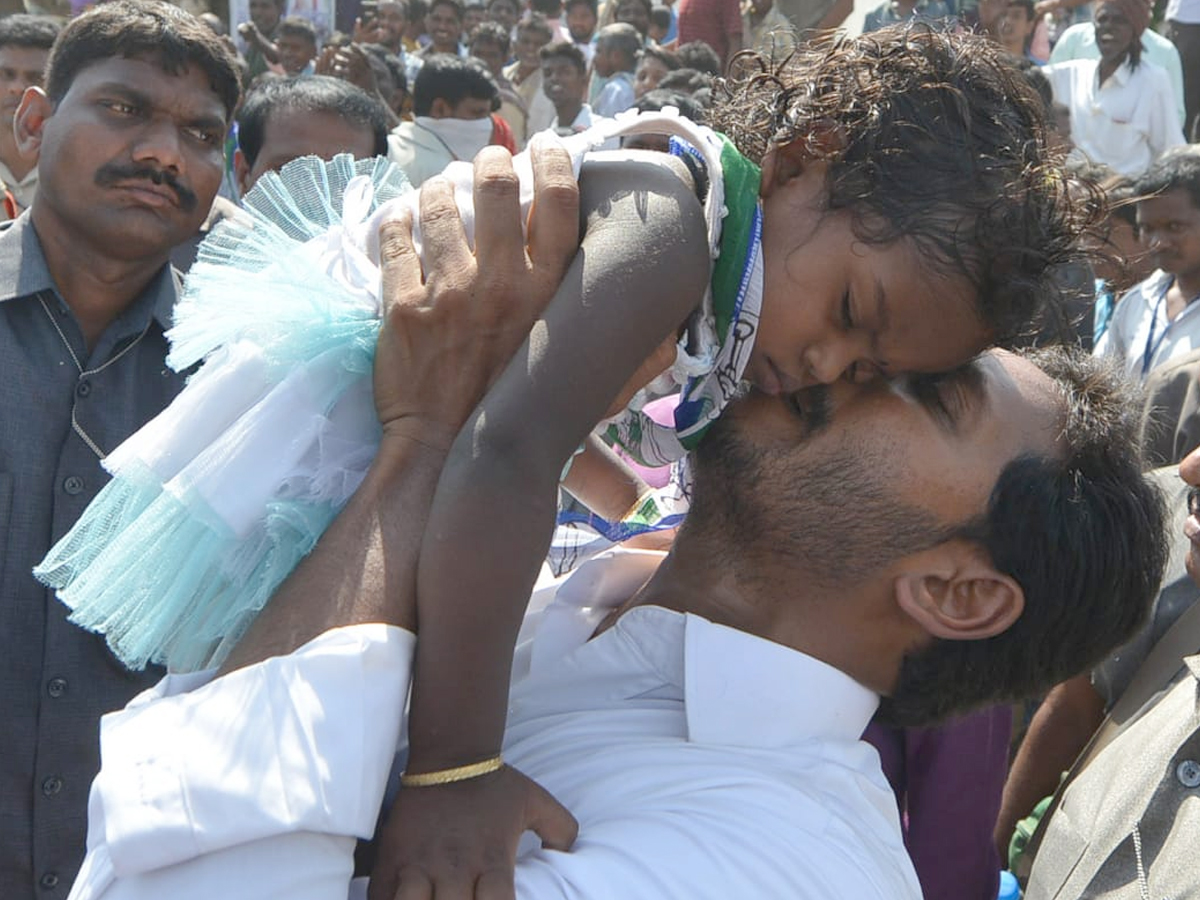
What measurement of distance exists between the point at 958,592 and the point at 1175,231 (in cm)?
445

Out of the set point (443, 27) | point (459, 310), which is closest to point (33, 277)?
point (459, 310)

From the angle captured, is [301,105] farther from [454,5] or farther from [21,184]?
[454,5]

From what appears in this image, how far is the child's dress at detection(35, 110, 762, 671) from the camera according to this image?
1.78m

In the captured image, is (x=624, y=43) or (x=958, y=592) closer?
(x=958, y=592)

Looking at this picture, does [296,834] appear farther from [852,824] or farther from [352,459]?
[852,824]

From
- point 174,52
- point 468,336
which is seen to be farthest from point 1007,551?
point 174,52

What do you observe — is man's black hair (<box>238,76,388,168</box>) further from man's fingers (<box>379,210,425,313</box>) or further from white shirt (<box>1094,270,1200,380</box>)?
white shirt (<box>1094,270,1200,380</box>)

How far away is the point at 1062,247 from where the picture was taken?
2.40 m

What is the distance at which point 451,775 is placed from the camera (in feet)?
5.50

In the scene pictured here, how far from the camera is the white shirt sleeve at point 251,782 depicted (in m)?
1.49

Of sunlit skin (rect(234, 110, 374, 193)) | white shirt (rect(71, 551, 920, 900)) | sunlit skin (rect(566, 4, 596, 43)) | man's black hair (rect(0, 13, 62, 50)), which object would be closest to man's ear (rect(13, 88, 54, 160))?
sunlit skin (rect(234, 110, 374, 193))

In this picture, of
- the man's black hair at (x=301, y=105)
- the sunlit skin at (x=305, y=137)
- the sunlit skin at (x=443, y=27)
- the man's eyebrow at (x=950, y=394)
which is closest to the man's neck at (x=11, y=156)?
the man's black hair at (x=301, y=105)

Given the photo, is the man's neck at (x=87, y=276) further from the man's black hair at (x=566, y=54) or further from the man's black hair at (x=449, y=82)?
the man's black hair at (x=566, y=54)

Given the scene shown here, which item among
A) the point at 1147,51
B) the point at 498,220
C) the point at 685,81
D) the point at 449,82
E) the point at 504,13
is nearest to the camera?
the point at 498,220
